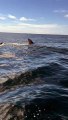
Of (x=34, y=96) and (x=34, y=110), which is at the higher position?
(x=34, y=110)

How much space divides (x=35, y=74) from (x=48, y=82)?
2.58 meters

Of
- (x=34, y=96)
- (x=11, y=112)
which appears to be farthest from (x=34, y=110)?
(x=34, y=96)

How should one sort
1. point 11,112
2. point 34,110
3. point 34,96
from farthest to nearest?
point 34,96 → point 34,110 → point 11,112

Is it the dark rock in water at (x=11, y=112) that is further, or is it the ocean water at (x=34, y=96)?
the ocean water at (x=34, y=96)

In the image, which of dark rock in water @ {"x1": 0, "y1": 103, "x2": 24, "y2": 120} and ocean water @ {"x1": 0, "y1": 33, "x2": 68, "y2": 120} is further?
ocean water @ {"x1": 0, "y1": 33, "x2": 68, "y2": 120}

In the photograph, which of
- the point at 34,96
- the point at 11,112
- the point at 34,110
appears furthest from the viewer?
the point at 34,96

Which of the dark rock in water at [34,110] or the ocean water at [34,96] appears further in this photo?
the ocean water at [34,96]

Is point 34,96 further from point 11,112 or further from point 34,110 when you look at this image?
point 11,112

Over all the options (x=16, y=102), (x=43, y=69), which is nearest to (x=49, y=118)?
(x=16, y=102)

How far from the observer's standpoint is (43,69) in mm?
18516

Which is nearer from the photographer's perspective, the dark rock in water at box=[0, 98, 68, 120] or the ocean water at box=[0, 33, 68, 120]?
the dark rock in water at box=[0, 98, 68, 120]

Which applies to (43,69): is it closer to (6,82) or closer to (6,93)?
(6,82)

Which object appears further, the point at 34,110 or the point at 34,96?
the point at 34,96

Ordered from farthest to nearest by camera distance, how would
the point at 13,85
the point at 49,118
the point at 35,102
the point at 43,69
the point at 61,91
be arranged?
1. the point at 43,69
2. the point at 13,85
3. the point at 61,91
4. the point at 35,102
5. the point at 49,118
